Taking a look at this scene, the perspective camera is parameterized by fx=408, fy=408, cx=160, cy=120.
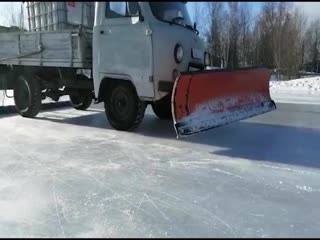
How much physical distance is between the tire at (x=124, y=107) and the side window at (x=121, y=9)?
1146mm

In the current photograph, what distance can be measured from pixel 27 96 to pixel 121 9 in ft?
11.2

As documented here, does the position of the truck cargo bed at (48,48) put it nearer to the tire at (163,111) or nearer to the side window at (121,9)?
the side window at (121,9)

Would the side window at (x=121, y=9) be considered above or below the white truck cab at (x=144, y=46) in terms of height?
above

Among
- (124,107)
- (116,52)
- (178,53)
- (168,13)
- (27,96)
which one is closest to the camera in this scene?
(168,13)

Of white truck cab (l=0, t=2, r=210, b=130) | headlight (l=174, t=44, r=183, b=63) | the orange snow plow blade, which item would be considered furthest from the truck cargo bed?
the orange snow plow blade

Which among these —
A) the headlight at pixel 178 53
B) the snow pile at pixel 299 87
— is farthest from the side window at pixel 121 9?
the snow pile at pixel 299 87

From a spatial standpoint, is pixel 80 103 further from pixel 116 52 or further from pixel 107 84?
pixel 116 52

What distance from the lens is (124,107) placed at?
677 cm

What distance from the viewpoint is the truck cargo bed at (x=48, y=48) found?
682 cm

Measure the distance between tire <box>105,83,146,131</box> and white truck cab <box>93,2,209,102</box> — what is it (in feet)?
0.88

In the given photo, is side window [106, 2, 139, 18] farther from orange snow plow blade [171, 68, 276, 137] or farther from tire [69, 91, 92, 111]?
tire [69, 91, 92, 111]

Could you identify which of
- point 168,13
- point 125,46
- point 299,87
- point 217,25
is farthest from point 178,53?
point 299,87

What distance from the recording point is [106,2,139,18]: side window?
583 cm

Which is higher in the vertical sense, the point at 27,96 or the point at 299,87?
the point at 27,96
